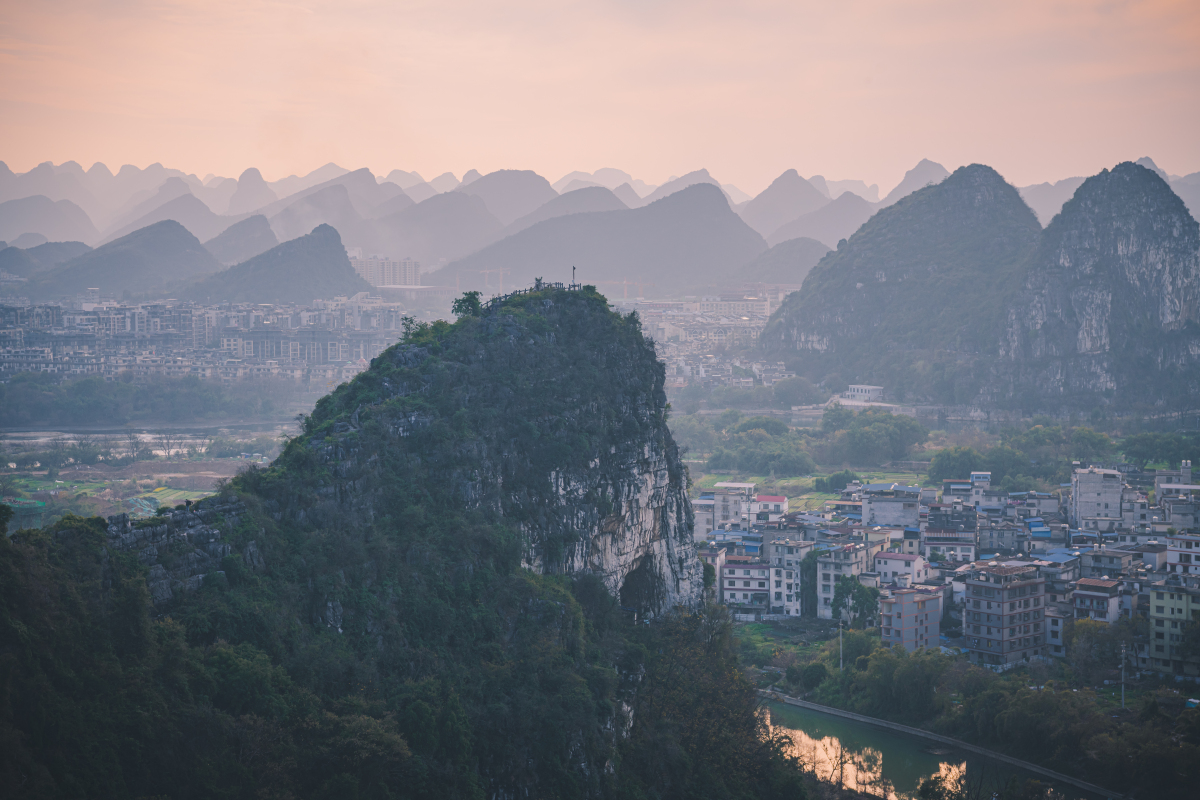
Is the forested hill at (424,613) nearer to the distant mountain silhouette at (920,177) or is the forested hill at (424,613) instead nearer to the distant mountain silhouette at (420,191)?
the distant mountain silhouette at (920,177)

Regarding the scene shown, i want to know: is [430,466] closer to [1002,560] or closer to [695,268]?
[1002,560]

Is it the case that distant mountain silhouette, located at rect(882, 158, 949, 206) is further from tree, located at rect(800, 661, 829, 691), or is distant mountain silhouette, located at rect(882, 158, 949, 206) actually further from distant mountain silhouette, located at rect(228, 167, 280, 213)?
tree, located at rect(800, 661, 829, 691)

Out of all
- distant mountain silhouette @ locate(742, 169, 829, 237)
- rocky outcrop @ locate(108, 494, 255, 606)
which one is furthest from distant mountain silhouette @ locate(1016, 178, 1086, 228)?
rocky outcrop @ locate(108, 494, 255, 606)

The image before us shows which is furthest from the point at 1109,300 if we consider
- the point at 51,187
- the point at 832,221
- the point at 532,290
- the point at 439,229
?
the point at 51,187

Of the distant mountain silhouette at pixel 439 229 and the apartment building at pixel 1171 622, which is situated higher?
the distant mountain silhouette at pixel 439 229

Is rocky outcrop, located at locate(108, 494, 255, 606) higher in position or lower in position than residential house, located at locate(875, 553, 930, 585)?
higher

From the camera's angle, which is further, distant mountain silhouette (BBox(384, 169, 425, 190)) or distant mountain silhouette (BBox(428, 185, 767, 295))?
distant mountain silhouette (BBox(384, 169, 425, 190))

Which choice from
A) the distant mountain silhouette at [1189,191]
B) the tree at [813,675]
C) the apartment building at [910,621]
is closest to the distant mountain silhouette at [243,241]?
the distant mountain silhouette at [1189,191]
